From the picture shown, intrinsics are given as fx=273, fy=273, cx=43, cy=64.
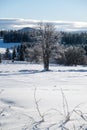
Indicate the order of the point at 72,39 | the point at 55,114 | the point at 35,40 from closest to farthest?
the point at 55,114
the point at 35,40
the point at 72,39

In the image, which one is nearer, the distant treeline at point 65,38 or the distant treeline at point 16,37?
the distant treeline at point 65,38

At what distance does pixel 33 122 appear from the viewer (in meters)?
4.08

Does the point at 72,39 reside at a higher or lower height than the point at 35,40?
lower

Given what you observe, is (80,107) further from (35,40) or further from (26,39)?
(26,39)

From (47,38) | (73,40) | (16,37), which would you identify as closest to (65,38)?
(73,40)

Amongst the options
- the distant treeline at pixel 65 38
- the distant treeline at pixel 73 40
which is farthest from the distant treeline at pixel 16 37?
the distant treeline at pixel 73 40

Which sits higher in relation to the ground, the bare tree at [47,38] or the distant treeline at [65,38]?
the bare tree at [47,38]

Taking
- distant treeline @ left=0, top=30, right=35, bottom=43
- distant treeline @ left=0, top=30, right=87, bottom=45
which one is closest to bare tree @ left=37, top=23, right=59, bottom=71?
distant treeline @ left=0, top=30, right=87, bottom=45

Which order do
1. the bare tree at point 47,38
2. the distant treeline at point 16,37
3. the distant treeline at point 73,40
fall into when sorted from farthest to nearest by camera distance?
the distant treeline at point 16,37 → the distant treeline at point 73,40 → the bare tree at point 47,38

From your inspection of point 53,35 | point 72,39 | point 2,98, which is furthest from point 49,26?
point 72,39

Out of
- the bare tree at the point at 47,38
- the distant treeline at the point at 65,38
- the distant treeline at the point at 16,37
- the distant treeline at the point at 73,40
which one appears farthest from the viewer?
the distant treeline at the point at 16,37

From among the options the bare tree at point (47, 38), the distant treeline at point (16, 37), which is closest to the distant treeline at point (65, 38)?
the distant treeline at point (16, 37)

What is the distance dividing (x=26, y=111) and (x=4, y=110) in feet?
1.26

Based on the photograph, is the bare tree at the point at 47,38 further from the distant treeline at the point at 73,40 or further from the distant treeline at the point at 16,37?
the distant treeline at the point at 16,37
